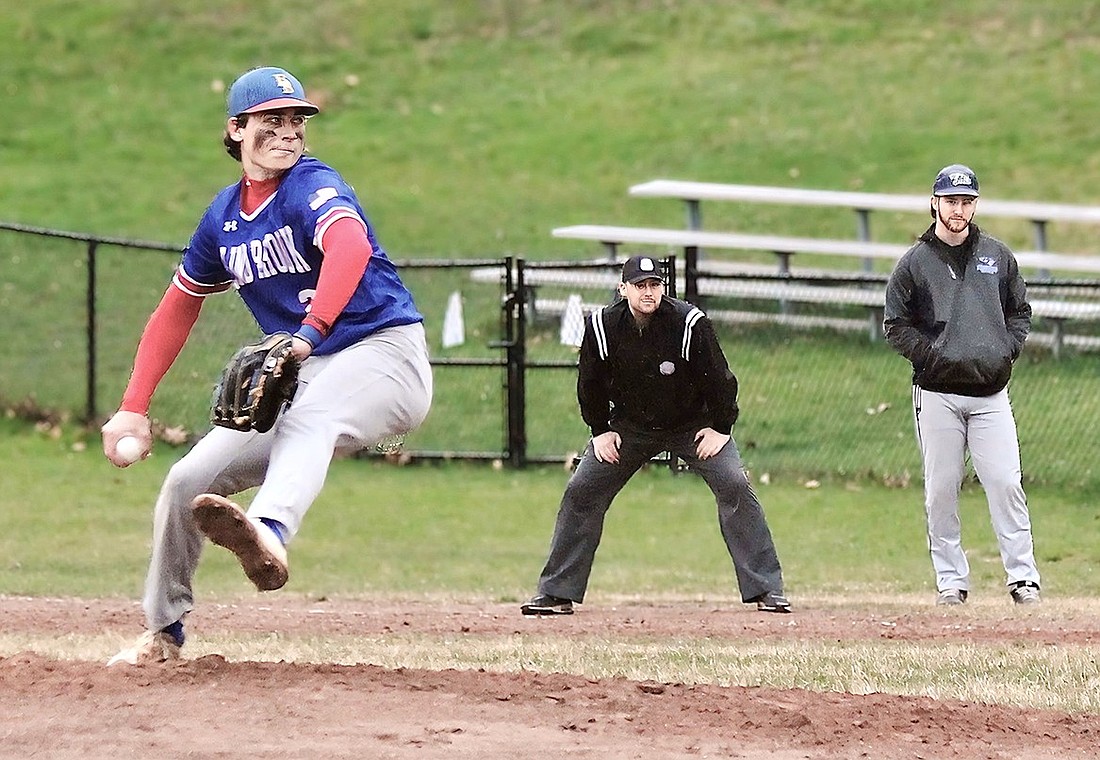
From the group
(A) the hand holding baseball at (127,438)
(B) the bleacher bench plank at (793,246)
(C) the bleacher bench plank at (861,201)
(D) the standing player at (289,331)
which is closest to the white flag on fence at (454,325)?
(B) the bleacher bench plank at (793,246)

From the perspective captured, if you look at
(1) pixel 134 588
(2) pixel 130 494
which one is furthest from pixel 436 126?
(1) pixel 134 588

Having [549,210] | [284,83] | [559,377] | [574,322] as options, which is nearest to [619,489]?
[284,83]

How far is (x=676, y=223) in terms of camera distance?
23.9 metres

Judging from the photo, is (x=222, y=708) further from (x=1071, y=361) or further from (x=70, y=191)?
(x=70, y=191)

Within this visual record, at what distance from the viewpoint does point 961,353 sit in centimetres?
928

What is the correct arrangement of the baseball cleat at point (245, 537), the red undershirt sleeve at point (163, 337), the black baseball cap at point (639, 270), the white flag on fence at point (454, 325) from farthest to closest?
the white flag on fence at point (454, 325) → the black baseball cap at point (639, 270) → the red undershirt sleeve at point (163, 337) → the baseball cleat at point (245, 537)

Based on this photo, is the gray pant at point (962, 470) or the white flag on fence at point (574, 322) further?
the white flag on fence at point (574, 322)

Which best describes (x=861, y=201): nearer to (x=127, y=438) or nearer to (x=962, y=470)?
(x=962, y=470)

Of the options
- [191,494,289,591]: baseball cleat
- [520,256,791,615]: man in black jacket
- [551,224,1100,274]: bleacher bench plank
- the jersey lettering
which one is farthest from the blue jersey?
[551,224,1100,274]: bleacher bench plank

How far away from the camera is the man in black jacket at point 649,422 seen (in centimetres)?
→ 898

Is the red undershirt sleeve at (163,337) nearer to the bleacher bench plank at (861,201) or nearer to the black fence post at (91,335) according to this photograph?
the black fence post at (91,335)

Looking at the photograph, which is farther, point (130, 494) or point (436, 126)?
point (436, 126)

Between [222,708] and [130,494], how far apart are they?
9.26m

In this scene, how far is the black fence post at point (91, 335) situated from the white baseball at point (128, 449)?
9.57 metres
